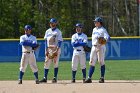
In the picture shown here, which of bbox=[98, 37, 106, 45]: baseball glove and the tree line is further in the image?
the tree line

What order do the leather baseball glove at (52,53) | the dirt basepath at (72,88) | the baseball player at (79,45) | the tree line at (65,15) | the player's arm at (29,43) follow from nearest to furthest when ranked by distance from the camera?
the dirt basepath at (72,88)
the player's arm at (29,43)
the leather baseball glove at (52,53)
the baseball player at (79,45)
the tree line at (65,15)

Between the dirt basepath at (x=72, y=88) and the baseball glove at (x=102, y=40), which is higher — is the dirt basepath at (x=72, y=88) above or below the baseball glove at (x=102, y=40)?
below

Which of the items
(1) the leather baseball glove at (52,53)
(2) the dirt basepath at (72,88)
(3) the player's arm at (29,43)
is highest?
(3) the player's arm at (29,43)

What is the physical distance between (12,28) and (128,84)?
32816mm

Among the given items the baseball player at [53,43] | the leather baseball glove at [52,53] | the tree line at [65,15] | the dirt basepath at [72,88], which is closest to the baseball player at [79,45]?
the baseball player at [53,43]

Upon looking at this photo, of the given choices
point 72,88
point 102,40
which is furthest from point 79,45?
point 72,88

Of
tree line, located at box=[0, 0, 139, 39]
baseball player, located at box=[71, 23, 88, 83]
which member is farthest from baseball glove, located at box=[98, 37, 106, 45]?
tree line, located at box=[0, 0, 139, 39]

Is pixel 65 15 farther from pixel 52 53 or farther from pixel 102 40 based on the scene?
pixel 102 40

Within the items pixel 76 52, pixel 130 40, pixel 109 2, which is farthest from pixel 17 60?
pixel 109 2

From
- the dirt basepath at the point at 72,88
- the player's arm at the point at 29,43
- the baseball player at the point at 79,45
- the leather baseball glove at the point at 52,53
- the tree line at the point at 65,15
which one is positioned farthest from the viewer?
the tree line at the point at 65,15

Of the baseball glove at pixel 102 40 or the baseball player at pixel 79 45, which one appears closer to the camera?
the baseball glove at pixel 102 40

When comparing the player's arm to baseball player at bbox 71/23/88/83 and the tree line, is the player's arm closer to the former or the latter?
baseball player at bbox 71/23/88/83

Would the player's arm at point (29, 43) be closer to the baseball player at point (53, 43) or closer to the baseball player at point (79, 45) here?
the baseball player at point (53, 43)

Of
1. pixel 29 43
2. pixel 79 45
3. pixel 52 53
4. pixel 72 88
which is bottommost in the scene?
pixel 72 88
